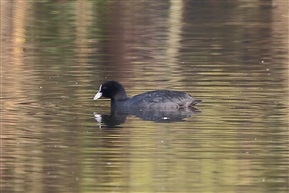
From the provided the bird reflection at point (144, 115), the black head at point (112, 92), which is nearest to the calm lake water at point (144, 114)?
the bird reflection at point (144, 115)

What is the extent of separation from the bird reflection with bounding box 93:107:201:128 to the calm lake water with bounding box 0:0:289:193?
0.03m

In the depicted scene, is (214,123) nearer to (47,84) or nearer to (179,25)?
(47,84)

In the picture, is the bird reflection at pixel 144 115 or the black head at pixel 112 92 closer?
the bird reflection at pixel 144 115

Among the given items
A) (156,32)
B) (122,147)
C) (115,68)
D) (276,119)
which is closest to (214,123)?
(276,119)

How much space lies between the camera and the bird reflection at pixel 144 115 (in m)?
15.2

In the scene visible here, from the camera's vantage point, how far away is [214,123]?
14.6m

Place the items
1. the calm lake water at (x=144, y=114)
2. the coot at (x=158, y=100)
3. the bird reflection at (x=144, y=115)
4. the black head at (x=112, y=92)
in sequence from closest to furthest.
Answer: the calm lake water at (x=144, y=114), the bird reflection at (x=144, y=115), the coot at (x=158, y=100), the black head at (x=112, y=92)

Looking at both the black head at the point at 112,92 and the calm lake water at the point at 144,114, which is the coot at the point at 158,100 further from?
the calm lake water at the point at 144,114

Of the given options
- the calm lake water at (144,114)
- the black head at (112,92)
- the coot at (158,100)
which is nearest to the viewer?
the calm lake water at (144,114)

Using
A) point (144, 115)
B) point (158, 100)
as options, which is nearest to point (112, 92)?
point (158, 100)

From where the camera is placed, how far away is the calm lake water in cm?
1167

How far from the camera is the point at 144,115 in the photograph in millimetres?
15797

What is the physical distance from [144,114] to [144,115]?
102mm

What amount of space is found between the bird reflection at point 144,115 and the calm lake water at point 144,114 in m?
0.03
